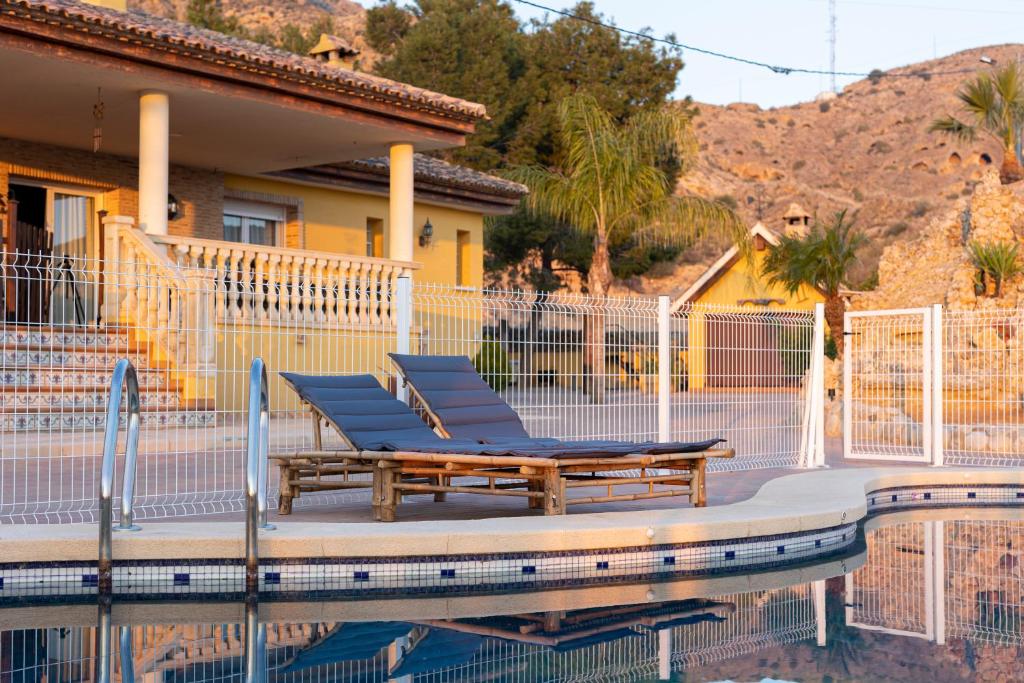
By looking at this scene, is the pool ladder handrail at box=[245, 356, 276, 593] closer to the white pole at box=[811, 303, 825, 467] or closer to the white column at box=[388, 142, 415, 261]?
the white pole at box=[811, 303, 825, 467]

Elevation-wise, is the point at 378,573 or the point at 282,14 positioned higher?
the point at 282,14

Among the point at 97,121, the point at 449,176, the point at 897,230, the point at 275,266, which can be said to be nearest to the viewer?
the point at 275,266

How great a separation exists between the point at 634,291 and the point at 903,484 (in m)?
38.0

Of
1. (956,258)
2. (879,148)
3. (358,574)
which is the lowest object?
(358,574)

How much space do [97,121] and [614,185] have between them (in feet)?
31.4

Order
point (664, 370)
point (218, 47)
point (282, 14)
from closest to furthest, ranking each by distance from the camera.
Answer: point (664, 370) < point (218, 47) < point (282, 14)

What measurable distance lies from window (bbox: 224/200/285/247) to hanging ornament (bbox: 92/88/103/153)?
8.90 ft

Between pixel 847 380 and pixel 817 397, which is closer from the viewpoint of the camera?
pixel 817 397

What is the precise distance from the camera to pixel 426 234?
21406mm

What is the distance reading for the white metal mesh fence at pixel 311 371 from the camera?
8375 mm

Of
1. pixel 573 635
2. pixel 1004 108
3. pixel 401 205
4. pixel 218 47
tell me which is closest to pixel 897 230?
pixel 1004 108

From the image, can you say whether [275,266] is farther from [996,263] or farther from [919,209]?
[919,209]

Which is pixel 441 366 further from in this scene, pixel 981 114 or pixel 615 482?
pixel 981 114

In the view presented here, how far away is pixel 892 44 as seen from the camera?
4603cm
